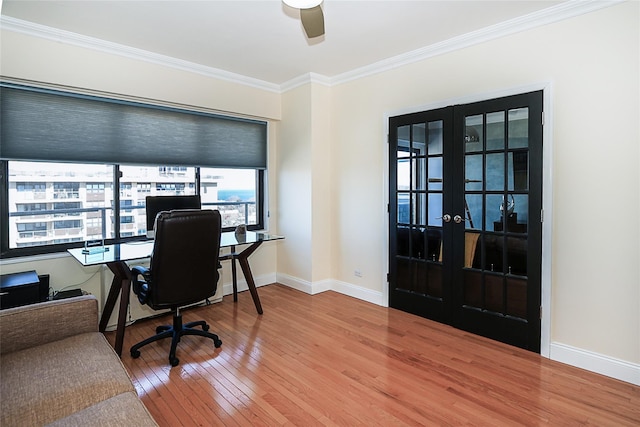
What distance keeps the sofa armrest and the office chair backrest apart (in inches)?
22.3

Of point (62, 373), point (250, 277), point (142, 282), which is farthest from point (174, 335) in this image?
point (62, 373)

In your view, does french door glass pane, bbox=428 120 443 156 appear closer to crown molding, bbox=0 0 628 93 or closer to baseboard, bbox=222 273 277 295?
crown molding, bbox=0 0 628 93

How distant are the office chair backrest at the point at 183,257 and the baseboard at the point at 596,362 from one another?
2767 mm

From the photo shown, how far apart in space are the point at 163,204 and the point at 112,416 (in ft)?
7.59

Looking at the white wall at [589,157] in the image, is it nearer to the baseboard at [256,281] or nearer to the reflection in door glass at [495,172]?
the reflection in door glass at [495,172]

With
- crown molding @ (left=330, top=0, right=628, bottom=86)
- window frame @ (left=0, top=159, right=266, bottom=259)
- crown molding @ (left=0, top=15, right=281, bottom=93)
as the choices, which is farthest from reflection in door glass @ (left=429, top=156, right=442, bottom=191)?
window frame @ (left=0, top=159, right=266, bottom=259)

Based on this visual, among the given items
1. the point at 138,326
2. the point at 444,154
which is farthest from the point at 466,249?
the point at 138,326

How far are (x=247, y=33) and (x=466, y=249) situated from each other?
277 cm

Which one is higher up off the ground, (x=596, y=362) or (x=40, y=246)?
(x=40, y=246)

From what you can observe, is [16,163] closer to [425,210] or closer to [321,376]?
[321,376]

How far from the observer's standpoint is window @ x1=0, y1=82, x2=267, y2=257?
9.52 feet

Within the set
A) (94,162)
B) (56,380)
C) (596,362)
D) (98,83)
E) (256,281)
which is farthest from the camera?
(256,281)

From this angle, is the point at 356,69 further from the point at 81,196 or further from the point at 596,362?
the point at 596,362

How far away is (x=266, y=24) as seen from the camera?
2840mm
